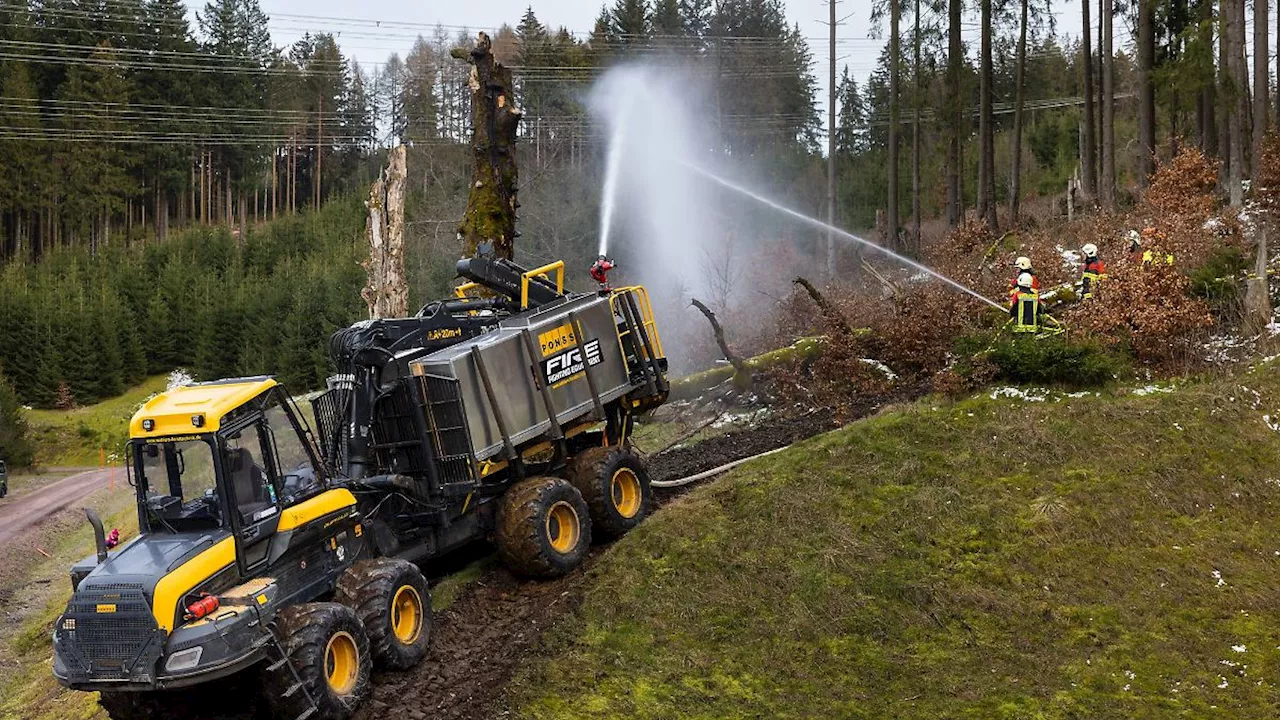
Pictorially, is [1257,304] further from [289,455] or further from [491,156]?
[289,455]

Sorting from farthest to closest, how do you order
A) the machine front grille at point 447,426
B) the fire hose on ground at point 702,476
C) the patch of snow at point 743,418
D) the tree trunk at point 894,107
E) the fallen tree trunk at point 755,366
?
the tree trunk at point 894,107 → the fallen tree trunk at point 755,366 → the patch of snow at point 743,418 → the fire hose on ground at point 702,476 → the machine front grille at point 447,426

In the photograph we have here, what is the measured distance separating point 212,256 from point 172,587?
2087 inches

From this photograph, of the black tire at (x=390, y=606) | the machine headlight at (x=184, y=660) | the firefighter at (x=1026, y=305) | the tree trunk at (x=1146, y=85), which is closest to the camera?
the machine headlight at (x=184, y=660)

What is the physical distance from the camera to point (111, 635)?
7.95 m

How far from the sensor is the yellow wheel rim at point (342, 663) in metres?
8.53

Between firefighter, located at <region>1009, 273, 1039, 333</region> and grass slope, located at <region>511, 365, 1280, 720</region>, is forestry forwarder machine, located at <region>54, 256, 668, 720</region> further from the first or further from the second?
firefighter, located at <region>1009, 273, 1039, 333</region>

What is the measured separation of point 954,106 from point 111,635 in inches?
1311

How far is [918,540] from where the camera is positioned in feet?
35.6

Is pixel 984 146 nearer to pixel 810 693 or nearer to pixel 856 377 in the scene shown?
pixel 856 377

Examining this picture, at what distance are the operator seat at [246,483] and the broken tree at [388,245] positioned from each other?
8516mm

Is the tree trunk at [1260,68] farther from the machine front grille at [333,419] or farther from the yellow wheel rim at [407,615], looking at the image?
the yellow wheel rim at [407,615]

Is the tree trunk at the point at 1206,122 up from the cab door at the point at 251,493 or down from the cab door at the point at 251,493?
up

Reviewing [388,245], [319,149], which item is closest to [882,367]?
[388,245]

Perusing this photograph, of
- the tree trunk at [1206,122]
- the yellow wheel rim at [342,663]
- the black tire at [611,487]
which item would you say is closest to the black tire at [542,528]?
the black tire at [611,487]
